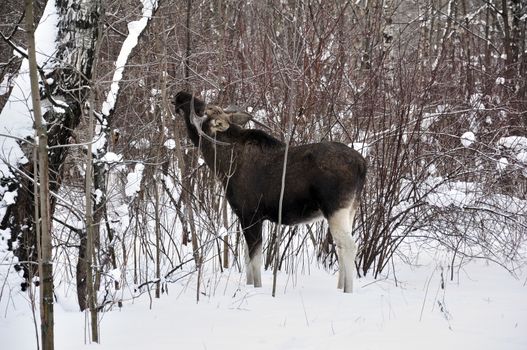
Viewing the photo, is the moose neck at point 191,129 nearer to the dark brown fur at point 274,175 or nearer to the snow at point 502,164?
the dark brown fur at point 274,175

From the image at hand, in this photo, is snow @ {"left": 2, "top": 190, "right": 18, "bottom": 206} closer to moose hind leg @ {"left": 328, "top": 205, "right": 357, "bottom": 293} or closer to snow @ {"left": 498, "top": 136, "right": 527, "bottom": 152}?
moose hind leg @ {"left": 328, "top": 205, "right": 357, "bottom": 293}

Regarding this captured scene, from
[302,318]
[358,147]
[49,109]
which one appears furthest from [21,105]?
[358,147]

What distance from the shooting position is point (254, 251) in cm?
647

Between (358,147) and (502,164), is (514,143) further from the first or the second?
(358,147)

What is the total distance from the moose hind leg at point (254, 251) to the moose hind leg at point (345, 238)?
2.45 ft

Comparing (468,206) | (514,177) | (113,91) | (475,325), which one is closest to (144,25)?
(113,91)

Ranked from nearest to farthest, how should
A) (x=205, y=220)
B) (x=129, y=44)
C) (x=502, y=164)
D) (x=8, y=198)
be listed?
(x=8, y=198)
(x=129, y=44)
(x=205, y=220)
(x=502, y=164)

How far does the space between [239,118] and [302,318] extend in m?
2.45

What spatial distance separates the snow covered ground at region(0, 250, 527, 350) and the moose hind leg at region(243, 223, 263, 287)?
13 centimetres

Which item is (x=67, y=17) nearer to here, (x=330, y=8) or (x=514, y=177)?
(x=330, y=8)

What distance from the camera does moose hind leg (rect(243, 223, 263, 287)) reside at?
641 cm

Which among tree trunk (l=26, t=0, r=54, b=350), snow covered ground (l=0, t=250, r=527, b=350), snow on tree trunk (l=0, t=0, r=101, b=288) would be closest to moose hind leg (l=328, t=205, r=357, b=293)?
snow covered ground (l=0, t=250, r=527, b=350)

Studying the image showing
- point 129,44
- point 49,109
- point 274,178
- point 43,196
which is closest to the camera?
point 43,196

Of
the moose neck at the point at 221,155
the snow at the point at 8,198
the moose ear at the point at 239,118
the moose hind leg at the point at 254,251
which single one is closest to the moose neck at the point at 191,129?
the moose neck at the point at 221,155
